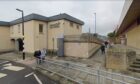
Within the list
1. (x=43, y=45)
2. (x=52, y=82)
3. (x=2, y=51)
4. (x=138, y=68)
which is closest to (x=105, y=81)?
(x=52, y=82)

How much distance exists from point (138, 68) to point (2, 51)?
81.7 feet

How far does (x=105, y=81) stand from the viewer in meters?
6.24

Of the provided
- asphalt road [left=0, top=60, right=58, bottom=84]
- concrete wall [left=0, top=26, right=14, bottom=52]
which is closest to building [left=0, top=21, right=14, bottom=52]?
concrete wall [left=0, top=26, right=14, bottom=52]

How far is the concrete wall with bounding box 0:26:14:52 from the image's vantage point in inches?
1074

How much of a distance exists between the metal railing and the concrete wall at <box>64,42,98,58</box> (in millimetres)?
7112

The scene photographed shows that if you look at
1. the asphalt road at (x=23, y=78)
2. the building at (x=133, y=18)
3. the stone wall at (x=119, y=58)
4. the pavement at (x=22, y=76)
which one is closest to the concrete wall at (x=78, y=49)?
the building at (x=133, y=18)

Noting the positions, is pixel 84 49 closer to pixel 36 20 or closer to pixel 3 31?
pixel 36 20

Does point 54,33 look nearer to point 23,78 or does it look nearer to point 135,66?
point 23,78

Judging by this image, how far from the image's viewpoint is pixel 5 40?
28109 millimetres

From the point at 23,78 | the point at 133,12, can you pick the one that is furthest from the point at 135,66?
the point at 23,78

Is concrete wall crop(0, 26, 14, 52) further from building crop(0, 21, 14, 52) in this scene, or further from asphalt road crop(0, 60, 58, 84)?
asphalt road crop(0, 60, 58, 84)

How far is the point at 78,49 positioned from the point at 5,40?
17085mm

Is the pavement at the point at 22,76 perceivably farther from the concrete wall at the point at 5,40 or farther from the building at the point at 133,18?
the concrete wall at the point at 5,40

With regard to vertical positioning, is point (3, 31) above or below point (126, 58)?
above
